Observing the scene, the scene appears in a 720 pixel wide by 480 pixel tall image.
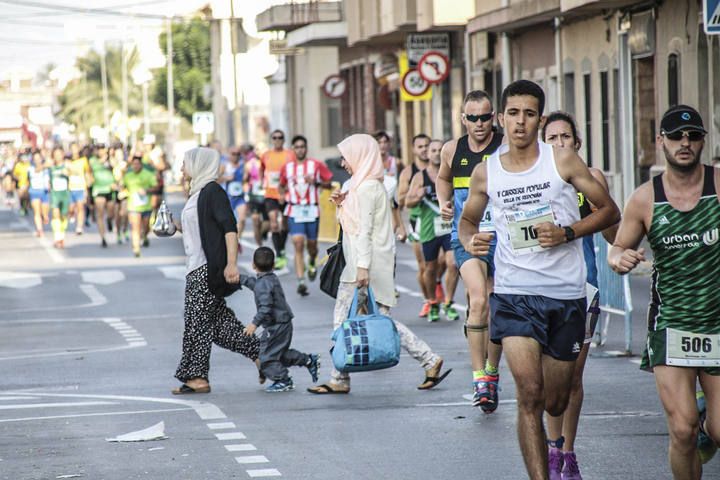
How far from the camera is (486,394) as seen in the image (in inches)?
431

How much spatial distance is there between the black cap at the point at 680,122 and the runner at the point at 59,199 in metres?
28.4

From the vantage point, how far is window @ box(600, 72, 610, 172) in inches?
1206

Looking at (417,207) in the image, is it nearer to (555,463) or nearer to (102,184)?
(555,463)

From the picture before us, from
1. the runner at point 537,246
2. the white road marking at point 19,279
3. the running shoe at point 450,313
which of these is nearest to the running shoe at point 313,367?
the runner at point 537,246

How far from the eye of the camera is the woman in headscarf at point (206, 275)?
41.9 ft

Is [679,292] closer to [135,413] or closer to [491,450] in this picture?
[491,450]

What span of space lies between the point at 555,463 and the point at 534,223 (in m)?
1.22

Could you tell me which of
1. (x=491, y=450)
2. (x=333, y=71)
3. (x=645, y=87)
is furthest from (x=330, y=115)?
(x=491, y=450)

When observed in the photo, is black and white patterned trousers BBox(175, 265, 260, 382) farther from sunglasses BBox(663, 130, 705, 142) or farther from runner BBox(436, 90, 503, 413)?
sunglasses BBox(663, 130, 705, 142)

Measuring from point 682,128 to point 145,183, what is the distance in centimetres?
2447

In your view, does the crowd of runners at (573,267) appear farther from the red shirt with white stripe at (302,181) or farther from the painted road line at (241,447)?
the red shirt with white stripe at (302,181)

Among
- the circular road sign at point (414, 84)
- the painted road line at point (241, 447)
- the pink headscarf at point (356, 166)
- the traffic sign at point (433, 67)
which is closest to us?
the painted road line at point (241, 447)

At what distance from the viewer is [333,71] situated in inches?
2313

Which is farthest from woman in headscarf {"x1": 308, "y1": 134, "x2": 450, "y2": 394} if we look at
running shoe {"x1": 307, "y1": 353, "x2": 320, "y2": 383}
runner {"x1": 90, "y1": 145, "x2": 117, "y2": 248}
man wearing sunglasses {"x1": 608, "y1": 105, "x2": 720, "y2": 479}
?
runner {"x1": 90, "y1": 145, "x2": 117, "y2": 248}
